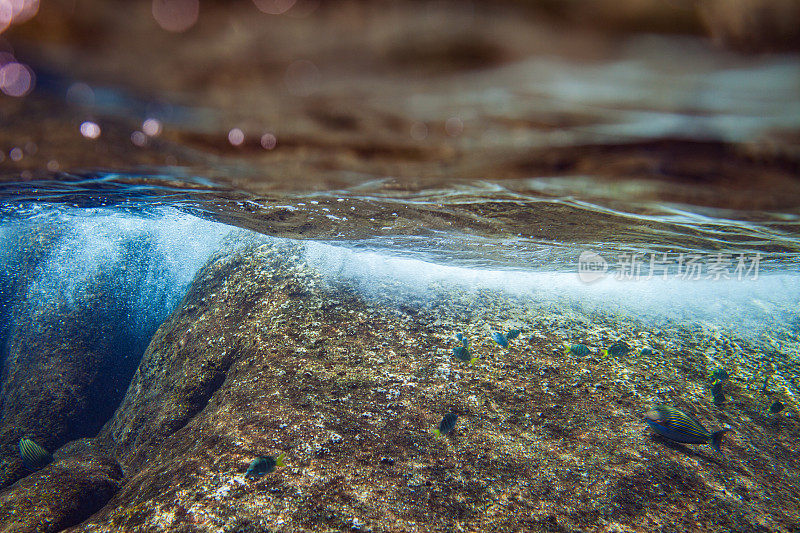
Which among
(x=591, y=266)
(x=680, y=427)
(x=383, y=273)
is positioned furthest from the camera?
(x=591, y=266)

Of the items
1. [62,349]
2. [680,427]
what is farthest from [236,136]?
[62,349]

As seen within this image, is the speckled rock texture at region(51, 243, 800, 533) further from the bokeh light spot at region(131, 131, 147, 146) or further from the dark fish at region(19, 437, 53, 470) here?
the bokeh light spot at region(131, 131, 147, 146)

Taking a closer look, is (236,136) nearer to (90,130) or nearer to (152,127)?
(152,127)

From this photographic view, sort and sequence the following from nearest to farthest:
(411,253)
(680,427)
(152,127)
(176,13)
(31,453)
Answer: (176,13), (152,127), (680,427), (31,453), (411,253)

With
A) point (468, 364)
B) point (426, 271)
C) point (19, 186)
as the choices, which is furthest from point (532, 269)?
point (19, 186)

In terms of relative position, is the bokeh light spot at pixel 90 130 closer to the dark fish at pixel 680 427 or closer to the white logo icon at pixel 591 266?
the dark fish at pixel 680 427

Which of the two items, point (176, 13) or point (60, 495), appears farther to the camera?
point (60, 495)

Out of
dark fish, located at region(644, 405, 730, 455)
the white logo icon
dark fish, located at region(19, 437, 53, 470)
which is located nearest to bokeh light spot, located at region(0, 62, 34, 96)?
dark fish, located at region(19, 437, 53, 470)
